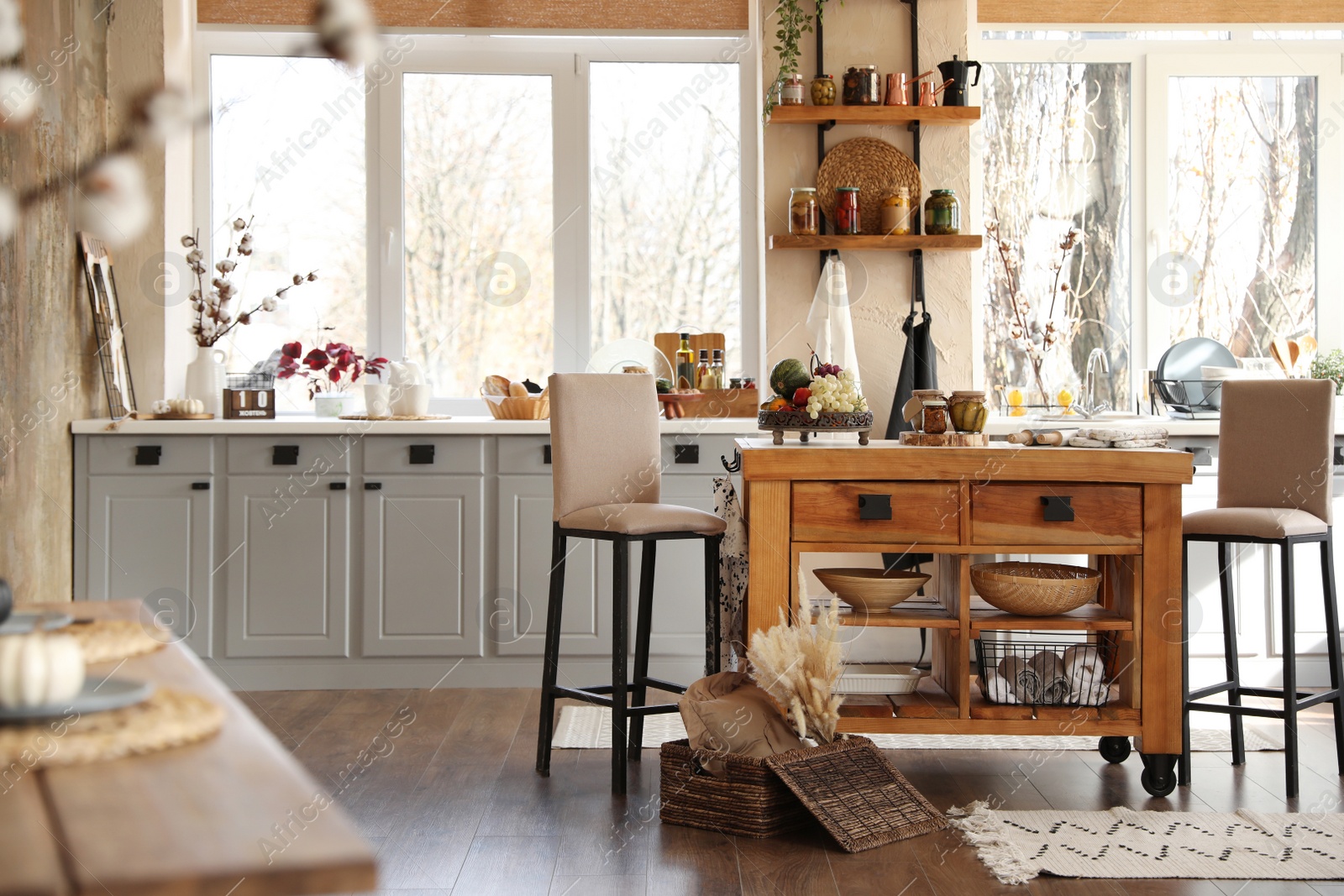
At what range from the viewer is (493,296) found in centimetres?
428

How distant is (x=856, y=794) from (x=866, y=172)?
230 cm

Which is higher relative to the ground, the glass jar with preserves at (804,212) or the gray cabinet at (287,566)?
the glass jar with preserves at (804,212)

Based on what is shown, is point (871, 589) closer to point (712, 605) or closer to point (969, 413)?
point (712, 605)

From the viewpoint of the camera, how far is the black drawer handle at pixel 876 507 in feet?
8.46

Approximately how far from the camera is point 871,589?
265 centimetres

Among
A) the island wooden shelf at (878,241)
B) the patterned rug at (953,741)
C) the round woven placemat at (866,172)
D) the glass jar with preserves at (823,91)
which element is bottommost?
the patterned rug at (953,741)

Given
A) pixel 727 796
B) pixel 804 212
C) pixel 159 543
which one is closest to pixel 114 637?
pixel 727 796

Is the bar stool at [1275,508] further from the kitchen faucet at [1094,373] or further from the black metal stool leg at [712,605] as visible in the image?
the kitchen faucet at [1094,373]

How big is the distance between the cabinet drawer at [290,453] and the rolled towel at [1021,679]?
7.18 ft

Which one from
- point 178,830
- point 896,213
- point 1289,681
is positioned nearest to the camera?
point 178,830

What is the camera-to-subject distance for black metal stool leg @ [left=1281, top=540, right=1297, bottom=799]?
2.63 meters

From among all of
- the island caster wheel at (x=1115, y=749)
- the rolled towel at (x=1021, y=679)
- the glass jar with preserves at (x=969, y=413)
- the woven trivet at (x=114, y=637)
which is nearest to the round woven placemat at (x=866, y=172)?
the glass jar with preserves at (x=969, y=413)

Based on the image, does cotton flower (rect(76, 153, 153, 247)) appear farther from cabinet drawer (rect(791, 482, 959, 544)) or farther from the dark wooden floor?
cabinet drawer (rect(791, 482, 959, 544))

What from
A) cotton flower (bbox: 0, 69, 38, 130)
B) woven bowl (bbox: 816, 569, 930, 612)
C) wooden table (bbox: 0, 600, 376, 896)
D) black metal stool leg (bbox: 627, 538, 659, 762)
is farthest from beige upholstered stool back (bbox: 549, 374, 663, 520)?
cotton flower (bbox: 0, 69, 38, 130)
